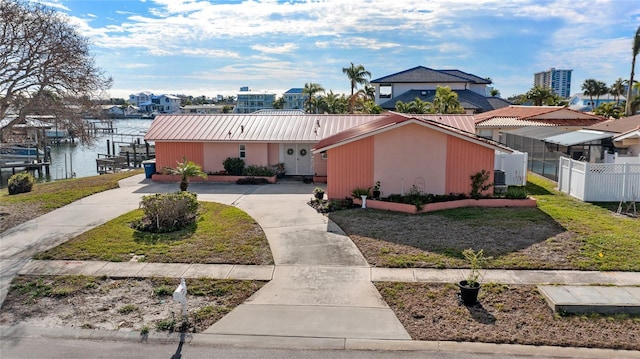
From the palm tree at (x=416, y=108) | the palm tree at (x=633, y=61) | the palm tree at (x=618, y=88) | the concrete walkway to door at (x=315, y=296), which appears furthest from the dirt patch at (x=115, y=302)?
the palm tree at (x=618, y=88)

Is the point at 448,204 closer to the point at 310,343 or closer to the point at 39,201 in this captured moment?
the point at 310,343

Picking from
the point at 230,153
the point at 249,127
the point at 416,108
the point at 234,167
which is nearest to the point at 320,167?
the point at 234,167

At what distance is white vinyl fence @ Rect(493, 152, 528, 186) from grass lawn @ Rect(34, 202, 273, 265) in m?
12.0

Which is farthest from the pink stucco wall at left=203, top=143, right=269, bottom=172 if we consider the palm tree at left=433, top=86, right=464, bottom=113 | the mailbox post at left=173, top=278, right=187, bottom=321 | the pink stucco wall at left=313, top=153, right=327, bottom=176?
the palm tree at left=433, top=86, right=464, bottom=113

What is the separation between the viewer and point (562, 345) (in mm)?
7633

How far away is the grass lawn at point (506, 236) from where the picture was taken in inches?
447

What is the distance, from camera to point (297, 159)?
25.9m

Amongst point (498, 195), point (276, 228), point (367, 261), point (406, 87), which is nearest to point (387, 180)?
point (498, 195)

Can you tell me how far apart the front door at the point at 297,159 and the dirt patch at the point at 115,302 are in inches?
623

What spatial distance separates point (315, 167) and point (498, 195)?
968 centimetres

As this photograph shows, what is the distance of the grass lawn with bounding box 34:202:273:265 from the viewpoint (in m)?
11.9

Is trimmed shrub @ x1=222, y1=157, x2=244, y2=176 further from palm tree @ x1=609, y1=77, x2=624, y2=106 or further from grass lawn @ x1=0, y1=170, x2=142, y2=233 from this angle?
palm tree @ x1=609, y1=77, x2=624, y2=106

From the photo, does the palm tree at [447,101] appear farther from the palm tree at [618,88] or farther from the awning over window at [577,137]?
the palm tree at [618,88]

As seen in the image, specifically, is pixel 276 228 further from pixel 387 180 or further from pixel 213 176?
pixel 213 176
